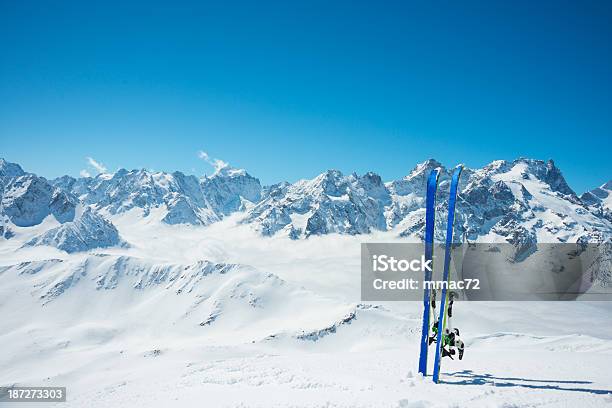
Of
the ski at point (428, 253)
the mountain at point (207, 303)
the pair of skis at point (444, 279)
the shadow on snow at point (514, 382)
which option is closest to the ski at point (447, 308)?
the pair of skis at point (444, 279)

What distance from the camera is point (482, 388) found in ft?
67.4

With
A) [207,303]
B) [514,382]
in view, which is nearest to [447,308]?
[514,382]

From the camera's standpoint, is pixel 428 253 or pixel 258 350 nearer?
pixel 428 253

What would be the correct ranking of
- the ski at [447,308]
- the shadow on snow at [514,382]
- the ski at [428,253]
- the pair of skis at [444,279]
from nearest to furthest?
the shadow on snow at [514,382], the ski at [447,308], the pair of skis at [444,279], the ski at [428,253]

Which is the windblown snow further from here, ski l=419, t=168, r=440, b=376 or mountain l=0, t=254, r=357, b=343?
ski l=419, t=168, r=440, b=376

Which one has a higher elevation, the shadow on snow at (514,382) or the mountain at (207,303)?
the shadow on snow at (514,382)

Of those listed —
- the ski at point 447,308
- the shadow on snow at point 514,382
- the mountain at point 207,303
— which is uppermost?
the ski at point 447,308

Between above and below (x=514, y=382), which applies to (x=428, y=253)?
above

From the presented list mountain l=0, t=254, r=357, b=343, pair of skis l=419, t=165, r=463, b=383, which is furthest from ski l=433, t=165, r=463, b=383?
mountain l=0, t=254, r=357, b=343

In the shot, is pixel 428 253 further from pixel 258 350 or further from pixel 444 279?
pixel 258 350

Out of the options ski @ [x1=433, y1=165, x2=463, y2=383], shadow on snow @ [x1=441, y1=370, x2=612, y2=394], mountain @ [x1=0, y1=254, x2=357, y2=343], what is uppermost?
ski @ [x1=433, y1=165, x2=463, y2=383]

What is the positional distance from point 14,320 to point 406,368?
653ft

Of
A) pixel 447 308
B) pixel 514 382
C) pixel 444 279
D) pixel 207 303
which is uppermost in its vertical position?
pixel 444 279

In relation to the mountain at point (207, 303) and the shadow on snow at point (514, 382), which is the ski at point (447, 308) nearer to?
the shadow on snow at point (514, 382)
